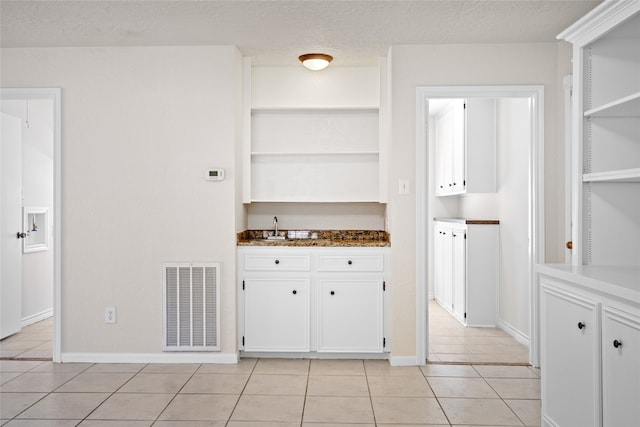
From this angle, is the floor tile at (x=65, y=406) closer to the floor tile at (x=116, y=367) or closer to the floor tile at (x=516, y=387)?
the floor tile at (x=116, y=367)

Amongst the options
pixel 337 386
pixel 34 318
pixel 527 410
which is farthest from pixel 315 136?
pixel 34 318

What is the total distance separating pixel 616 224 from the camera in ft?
7.86

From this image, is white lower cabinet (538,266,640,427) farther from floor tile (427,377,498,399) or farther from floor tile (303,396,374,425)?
floor tile (303,396,374,425)

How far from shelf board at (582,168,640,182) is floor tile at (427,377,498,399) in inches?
56.8

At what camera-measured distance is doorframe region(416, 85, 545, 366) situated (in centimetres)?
352

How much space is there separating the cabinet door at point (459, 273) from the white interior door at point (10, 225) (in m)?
4.23

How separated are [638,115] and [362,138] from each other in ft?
6.86

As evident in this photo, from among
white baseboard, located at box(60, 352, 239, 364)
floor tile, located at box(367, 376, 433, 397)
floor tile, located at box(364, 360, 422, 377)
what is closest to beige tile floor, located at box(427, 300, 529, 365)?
floor tile, located at box(364, 360, 422, 377)

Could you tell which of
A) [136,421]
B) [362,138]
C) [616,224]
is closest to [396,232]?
[362,138]

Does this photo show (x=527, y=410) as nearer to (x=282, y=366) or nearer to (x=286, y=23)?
(x=282, y=366)

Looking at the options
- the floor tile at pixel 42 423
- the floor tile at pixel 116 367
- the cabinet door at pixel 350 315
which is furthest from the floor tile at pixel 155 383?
the cabinet door at pixel 350 315

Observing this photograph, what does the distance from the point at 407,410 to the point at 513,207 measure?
2.32 metres

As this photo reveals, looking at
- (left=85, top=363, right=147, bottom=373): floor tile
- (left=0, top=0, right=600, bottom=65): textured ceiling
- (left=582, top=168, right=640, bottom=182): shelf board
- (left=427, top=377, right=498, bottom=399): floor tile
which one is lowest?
(left=427, top=377, right=498, bottom=399): floor tile

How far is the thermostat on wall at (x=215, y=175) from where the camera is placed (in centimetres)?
355
